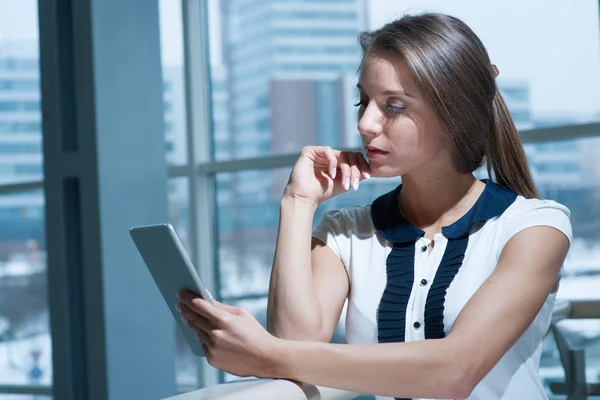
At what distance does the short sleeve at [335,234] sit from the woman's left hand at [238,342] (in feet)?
1.74

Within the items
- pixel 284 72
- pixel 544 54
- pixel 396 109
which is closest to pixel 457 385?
pixel 396 109

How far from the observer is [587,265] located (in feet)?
13.5

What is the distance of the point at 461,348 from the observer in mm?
1341

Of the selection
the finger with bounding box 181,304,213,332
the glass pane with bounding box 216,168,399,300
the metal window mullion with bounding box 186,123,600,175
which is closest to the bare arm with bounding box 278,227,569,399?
the finger with bounding box 181,304,213,332

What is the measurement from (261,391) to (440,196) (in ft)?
2.63

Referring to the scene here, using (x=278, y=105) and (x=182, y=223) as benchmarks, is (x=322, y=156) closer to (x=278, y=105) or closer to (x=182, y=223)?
A: (x=182, y=223)

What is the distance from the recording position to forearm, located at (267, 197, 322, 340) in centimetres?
160

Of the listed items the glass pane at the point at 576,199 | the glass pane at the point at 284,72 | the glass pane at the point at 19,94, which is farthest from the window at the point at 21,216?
the glass pane at the point at 576,199

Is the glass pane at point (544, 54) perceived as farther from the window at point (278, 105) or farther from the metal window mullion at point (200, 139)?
the metal window mullion at point (200, 139)

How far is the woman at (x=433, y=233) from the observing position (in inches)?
57.2

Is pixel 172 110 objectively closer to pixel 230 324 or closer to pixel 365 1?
pixel 365 1

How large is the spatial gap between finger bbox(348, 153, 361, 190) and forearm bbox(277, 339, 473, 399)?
1.72ft

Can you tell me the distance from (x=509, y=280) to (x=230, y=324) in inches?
21.2

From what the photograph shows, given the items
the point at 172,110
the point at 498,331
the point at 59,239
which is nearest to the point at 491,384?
the point at 498,331
